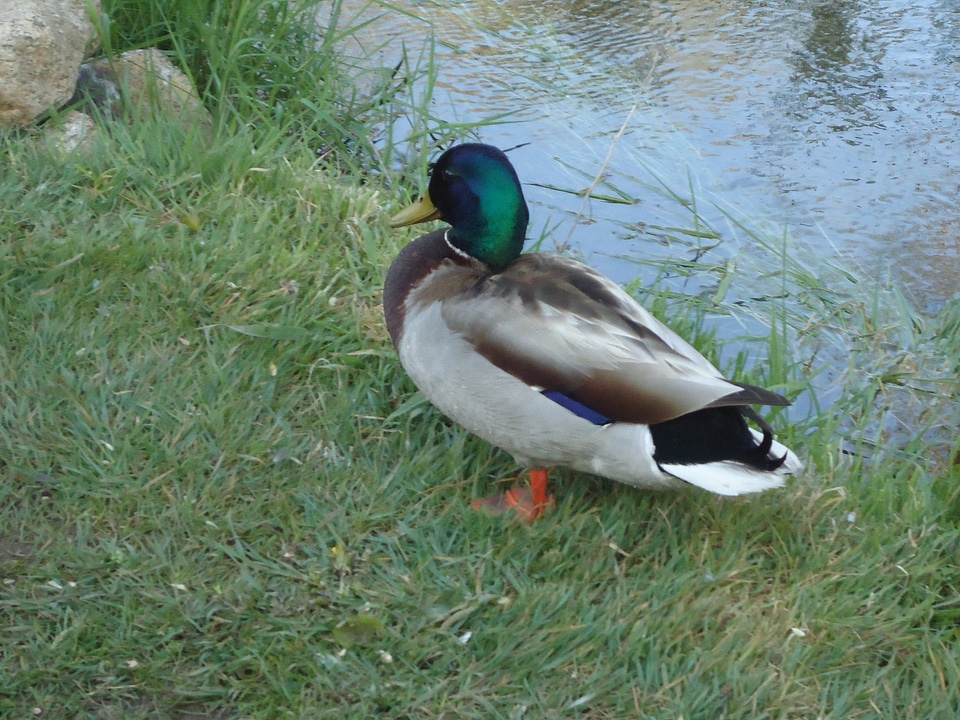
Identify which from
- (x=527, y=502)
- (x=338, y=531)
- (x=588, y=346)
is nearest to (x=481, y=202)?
(x=588, y=346)

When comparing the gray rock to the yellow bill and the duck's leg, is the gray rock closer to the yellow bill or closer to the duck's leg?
the yellow bill

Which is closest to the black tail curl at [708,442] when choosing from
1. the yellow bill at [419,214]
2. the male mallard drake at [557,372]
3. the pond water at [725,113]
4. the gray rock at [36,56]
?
the male mallard drake at [557,372]

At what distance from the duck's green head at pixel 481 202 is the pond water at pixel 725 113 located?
3.10ft

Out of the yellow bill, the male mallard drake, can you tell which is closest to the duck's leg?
the male mallard drake

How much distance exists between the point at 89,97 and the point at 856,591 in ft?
9.79

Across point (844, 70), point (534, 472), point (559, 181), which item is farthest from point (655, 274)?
point (844, 70)

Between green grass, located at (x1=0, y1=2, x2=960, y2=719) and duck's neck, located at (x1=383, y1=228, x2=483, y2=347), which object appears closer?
green grass, located at (x1=0, y1=2, x2=960, y2=719)

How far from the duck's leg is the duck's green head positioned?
0.60 m

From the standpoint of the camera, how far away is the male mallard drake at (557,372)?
2246mm

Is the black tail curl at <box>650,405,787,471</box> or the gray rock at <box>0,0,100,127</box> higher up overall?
the gray rock at <box>0,0,100,127</box>

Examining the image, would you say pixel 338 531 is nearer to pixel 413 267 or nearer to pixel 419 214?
pixel 413 267

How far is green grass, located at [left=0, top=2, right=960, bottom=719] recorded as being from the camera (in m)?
2.16

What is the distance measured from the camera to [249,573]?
234 centimetres

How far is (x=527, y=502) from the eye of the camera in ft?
8.46
